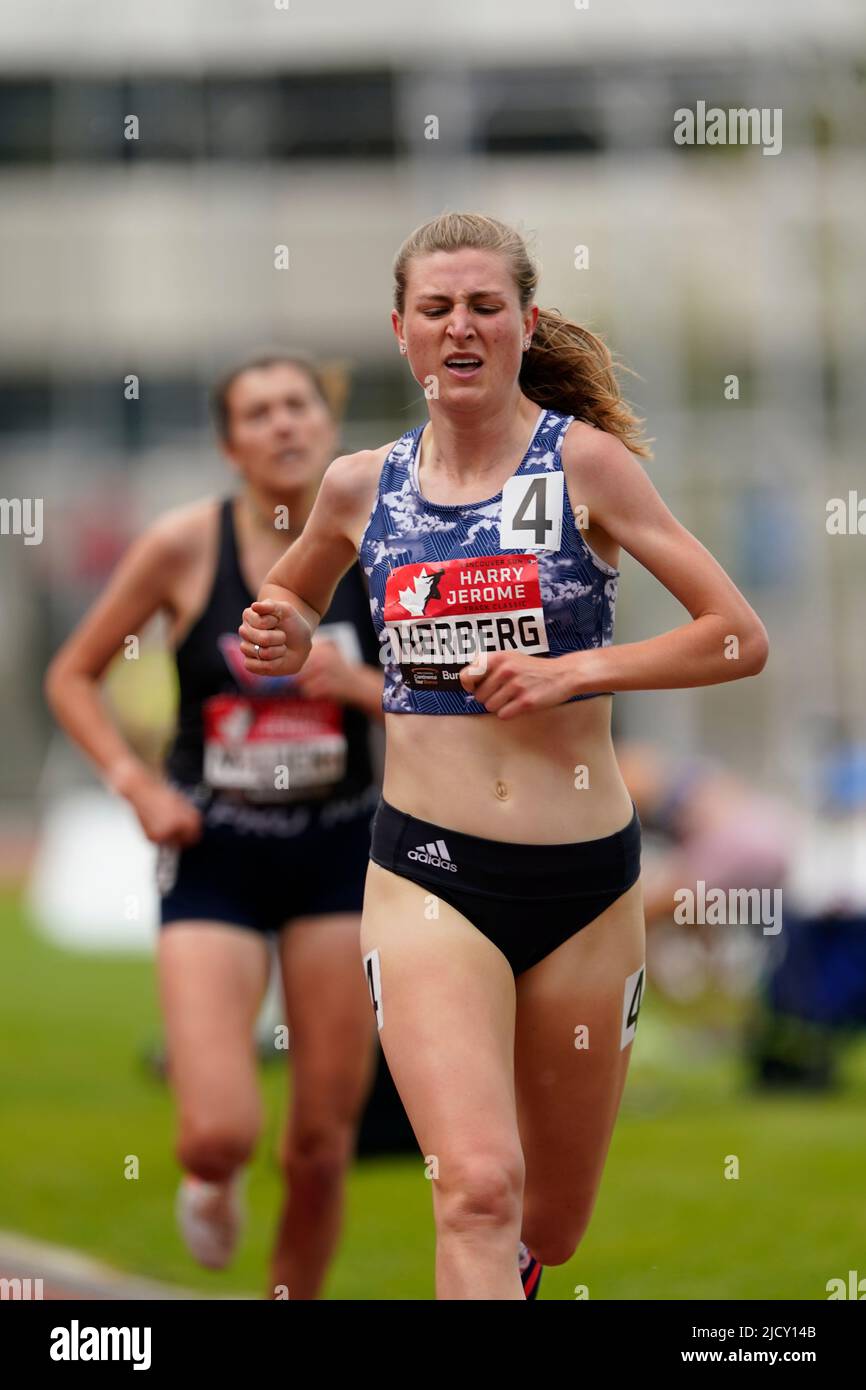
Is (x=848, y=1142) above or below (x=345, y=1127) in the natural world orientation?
below

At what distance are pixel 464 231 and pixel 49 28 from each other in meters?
26.4

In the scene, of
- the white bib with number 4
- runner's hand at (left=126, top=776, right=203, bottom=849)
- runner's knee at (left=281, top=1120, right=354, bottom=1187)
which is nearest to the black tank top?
runner's hand at (left=126, top=776, right=203, bottom=849)

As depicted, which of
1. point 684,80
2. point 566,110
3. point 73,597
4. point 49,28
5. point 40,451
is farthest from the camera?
point 40,451

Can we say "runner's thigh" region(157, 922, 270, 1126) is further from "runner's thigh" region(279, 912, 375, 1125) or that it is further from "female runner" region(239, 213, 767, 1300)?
"female runner" region(239, 213, 767, 1300)

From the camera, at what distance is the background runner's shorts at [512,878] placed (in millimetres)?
4102

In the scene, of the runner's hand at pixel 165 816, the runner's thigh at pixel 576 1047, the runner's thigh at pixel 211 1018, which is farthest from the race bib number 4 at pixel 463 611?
the runner's hand at pixel 165 816

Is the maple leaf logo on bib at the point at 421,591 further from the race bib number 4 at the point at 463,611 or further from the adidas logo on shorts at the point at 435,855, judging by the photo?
the adidas logo on shorts at the point at 435,855

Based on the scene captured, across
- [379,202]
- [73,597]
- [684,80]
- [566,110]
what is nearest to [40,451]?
[73,597]

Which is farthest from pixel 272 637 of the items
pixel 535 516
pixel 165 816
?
pixel 165 816

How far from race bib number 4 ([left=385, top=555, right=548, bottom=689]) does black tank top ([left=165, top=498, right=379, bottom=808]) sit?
58.0 inches

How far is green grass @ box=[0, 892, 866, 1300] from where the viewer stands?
688 cm

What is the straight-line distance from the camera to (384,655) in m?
4.26
